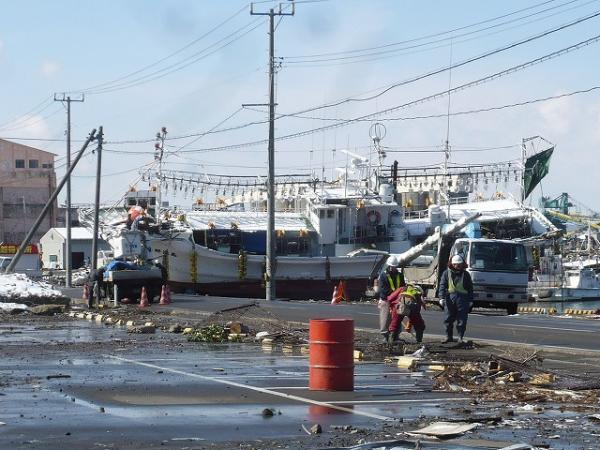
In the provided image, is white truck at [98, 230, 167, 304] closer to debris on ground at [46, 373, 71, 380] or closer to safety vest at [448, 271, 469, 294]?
safety vest at [448, 271, 469, 294]

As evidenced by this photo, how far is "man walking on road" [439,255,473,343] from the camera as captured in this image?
21.3 meters

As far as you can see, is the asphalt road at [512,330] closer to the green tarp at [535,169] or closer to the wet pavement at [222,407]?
the wet pavement at [222,407]

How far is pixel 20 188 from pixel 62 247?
28.9 ft

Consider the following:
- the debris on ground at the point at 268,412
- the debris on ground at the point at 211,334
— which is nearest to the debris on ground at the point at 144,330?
the debris on ground at the point at 211,334

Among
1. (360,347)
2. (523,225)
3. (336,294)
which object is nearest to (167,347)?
(360,347)

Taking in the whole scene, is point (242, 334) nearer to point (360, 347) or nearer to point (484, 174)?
point (360, 347)

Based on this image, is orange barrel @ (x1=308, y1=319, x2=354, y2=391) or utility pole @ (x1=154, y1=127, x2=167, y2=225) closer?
orange barrel @ (x1=308, y1=319, x2=354, y2=391)

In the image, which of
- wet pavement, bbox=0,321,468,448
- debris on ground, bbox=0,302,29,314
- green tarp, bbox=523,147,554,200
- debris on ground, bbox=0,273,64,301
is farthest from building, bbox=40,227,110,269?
wet pavement, bbox=0,321,468,448

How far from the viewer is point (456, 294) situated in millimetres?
21406

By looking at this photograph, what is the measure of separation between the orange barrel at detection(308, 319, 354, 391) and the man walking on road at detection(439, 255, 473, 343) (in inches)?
265

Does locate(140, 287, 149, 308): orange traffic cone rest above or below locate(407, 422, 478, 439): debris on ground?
above

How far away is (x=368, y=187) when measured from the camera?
76438mm

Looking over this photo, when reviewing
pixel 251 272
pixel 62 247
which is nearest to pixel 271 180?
pixel 251 272

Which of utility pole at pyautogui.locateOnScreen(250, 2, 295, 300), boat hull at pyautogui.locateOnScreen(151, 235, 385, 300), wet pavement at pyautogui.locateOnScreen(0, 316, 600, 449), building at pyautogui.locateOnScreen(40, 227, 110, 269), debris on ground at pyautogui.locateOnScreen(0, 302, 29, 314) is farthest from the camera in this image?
building at pyautogui.locateOnScreen(40, 227, 110, 269)
